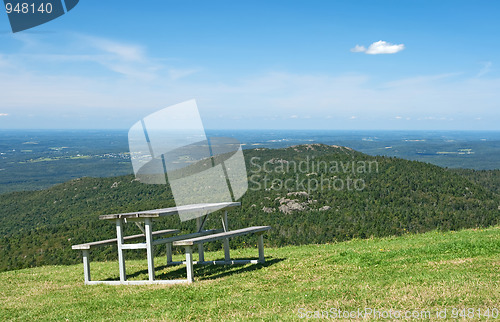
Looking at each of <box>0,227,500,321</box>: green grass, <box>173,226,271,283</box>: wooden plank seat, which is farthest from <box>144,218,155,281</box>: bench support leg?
<box>173,226,271,283</box>: wooden plank seat

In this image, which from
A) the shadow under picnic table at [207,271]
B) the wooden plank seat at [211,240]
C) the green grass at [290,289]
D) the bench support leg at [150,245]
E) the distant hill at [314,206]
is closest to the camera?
the green grass at [290,289]

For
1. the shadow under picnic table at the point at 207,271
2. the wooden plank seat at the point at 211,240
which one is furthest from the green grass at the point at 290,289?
the wooden plank seat at the point at 211,240

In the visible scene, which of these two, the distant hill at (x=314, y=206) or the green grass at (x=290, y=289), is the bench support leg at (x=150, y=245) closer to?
the green grass at (x=290, y=289)

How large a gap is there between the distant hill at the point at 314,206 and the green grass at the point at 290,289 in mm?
18489

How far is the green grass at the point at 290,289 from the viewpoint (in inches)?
252

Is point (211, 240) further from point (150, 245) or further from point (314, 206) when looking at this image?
point (314, 206)

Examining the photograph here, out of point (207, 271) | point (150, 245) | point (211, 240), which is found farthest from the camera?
point (207, 271)

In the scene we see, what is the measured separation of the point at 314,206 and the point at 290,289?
1541 inches

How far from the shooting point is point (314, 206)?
4644cm

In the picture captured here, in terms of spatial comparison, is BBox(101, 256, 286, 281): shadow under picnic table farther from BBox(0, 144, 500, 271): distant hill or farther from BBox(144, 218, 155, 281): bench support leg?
BBox(0, 144, 500, 271): distant hill

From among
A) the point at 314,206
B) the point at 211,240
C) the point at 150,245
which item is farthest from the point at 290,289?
the point at 314,206

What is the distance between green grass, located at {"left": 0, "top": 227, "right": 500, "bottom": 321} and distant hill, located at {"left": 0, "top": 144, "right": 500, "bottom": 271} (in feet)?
60.7

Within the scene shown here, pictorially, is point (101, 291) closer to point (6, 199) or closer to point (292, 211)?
point (292, 211)

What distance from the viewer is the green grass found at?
21.0ft
